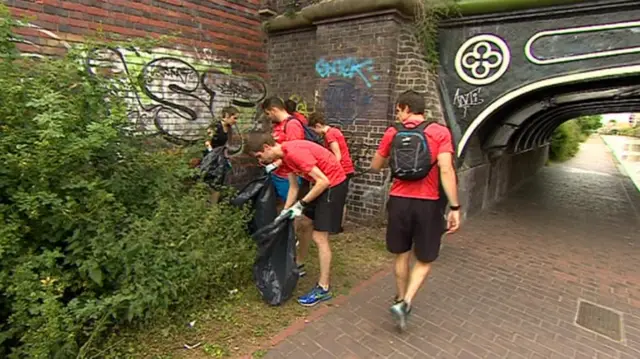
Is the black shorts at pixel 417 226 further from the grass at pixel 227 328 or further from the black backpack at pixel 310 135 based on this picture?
the black backpack at pixel 310 135

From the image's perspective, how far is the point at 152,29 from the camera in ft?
17.6

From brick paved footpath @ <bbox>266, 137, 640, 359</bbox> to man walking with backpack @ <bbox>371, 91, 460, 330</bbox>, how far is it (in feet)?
1.25

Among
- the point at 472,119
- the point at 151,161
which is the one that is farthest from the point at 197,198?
the point at 472,119

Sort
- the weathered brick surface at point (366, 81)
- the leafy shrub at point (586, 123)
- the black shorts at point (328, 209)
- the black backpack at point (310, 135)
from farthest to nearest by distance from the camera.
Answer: the leafy shrub at point (586, 123) < the weathered brick surface at point (366, 81) < the black backpack at point (310, 135) < the black shorts at point (328, 209)

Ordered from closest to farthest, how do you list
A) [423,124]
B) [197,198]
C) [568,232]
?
1. [423,124]
2. [197,198]
3. [568,232]

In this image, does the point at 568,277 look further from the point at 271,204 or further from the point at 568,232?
the point at 271,204

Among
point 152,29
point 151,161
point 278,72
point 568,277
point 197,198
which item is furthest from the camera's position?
point 278,72

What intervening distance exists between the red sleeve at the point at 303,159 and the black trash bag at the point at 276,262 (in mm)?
490

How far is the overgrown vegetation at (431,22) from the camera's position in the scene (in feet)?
17.4

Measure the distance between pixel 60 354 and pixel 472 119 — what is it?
545 cm

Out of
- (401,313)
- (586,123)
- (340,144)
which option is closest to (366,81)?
(340,144)

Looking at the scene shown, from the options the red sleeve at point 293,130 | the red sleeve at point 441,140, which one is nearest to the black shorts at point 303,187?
the red sleeve at point 293,130

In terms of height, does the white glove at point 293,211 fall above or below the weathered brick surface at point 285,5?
below

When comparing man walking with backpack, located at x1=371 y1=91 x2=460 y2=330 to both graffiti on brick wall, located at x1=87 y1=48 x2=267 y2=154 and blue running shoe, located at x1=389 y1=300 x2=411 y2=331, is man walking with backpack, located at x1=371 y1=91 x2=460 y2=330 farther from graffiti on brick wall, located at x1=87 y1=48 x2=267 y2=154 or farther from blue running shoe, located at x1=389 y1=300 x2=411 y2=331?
graffiti on brick wall, located at x1=87 y1=48 x2=267 y2=154
